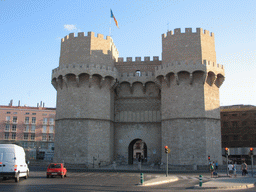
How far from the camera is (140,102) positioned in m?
35.4

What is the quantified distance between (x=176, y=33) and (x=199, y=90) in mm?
7655

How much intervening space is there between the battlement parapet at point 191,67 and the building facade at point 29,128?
35.9 m

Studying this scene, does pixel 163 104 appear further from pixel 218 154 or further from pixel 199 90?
pixel 218 154

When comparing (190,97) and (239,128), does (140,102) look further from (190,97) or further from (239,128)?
(239,128)

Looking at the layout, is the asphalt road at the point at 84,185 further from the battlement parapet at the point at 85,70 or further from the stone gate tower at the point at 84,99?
Answer: the battlement parapet at the point at 85,70

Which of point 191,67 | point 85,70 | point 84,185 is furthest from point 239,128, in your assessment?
point 84,185

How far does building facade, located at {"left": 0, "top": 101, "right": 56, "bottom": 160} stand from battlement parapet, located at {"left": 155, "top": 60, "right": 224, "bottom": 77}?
35.9 meters

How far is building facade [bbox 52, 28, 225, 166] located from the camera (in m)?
30.3

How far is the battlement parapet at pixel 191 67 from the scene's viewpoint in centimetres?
3045

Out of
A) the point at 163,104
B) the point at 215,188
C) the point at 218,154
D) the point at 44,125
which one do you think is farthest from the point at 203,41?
the point at 44,125

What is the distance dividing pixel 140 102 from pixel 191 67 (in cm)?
849

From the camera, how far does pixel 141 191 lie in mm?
12617

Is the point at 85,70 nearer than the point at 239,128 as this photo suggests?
Yes

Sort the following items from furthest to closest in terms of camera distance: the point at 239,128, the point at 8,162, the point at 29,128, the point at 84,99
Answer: the point at 29,128, the point at 239,128, the point at 84,99, the point at 8,162
